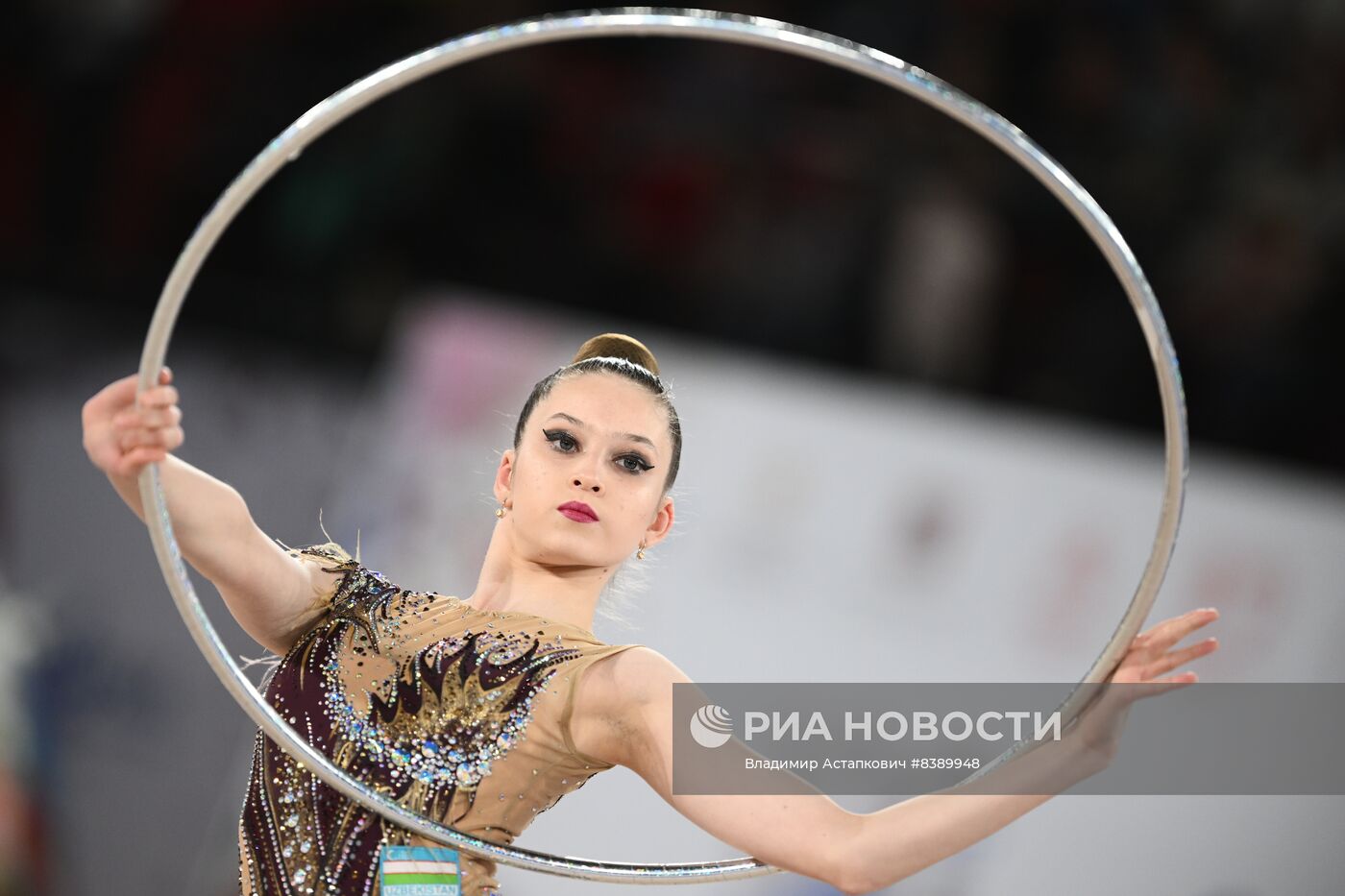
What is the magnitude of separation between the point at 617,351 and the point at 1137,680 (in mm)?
588

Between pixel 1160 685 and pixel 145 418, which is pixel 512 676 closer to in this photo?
pixel 145 418

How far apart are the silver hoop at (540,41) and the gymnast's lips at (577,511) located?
31 centimetres

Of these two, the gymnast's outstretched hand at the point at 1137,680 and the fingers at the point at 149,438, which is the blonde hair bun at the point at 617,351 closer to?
the fingers at the point at 149,438

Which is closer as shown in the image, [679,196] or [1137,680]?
[1137,680]

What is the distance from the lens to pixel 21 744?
11.8 feet

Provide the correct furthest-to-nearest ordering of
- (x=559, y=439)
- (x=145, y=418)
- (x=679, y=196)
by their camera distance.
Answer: (x=679, y=196) → (x=559, y=439) → (x=145, y=418)

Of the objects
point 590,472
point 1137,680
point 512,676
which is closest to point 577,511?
point 590,472

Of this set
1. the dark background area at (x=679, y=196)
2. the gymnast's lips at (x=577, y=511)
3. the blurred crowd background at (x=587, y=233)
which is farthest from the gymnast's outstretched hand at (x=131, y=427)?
the dark background area at (x=679, y=196)

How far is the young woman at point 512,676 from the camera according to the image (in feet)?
4.91

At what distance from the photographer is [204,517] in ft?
5.05

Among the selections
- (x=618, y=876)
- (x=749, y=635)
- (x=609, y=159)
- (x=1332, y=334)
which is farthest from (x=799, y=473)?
(x=618, y=876)

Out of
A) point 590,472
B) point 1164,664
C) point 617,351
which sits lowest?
point 1164,664

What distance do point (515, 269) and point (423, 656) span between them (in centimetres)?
237

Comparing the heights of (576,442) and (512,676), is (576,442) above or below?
above
